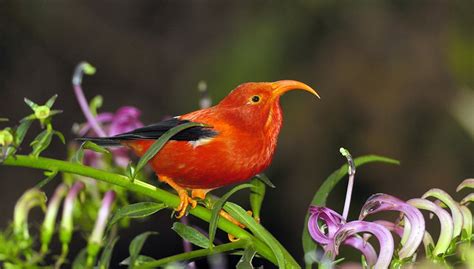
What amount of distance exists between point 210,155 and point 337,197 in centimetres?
219

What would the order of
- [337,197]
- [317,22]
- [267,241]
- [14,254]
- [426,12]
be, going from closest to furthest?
1. [267,241]
2. [14,254]
3. [337,197]
4. [317,22]
5. [426,12]

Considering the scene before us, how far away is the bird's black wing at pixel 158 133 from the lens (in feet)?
3.03

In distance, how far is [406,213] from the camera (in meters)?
0.89

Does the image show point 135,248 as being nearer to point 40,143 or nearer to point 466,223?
point 40,143

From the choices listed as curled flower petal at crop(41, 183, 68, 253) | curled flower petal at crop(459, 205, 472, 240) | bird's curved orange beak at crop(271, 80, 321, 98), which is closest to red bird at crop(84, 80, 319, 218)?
bird's curved orange beak at crop(271, 80, 321, 98)

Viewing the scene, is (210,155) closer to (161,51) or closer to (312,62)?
(312,62)

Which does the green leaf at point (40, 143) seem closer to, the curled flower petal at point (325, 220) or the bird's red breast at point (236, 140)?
the bird's red breast at point (236, 140)

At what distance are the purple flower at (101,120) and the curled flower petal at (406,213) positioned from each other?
45cm

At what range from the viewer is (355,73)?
11.7 ft

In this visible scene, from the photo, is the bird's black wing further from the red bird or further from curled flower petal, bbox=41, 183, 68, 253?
curled flower petal, bbox=41, 183, 68, 253

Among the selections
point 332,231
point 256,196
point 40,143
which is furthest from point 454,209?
point 40,143

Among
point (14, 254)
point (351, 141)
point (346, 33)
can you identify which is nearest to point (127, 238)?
point (351, 141)

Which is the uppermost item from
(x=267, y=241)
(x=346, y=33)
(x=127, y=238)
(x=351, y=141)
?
(x=346, y=33)

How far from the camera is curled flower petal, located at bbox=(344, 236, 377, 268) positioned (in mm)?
905
